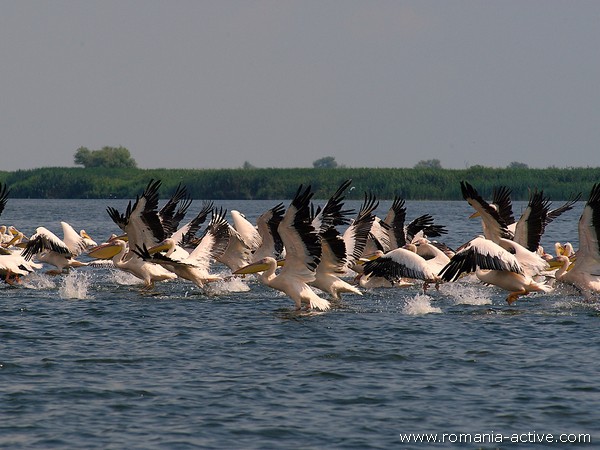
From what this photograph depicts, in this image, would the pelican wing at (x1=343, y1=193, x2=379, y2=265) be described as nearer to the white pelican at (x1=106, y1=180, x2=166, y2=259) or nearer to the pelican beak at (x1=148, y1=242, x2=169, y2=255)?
the pelican beak at (x1=148, y1=242, x2=169, y2=255)

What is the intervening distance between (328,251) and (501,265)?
Result: 2.04 metres

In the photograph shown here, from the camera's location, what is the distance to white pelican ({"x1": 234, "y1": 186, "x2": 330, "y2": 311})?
34.7 ft

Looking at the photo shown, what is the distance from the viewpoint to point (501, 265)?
11250mm

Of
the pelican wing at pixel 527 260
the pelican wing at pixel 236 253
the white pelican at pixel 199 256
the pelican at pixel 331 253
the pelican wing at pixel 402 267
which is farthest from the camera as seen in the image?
the pelican wing at pixel 236 253

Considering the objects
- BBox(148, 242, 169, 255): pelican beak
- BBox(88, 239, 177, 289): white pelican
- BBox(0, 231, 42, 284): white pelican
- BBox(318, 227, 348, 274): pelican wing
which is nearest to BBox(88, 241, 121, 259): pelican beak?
BBox(88, 239, 177, 289): white pelican

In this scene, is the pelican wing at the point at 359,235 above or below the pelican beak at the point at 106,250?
above

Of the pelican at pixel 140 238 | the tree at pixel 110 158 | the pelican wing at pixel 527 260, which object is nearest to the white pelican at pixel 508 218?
the pelican wing at pixel 527 260

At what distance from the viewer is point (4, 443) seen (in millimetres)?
6402

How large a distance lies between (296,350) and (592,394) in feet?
9.05

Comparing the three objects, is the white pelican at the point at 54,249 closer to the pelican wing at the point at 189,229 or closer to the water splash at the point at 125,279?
the water splash at the point at 125,279

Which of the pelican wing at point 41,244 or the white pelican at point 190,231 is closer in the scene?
the white pelican at point 190,231

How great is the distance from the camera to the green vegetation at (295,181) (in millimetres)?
43188

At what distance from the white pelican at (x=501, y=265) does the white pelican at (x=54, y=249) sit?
654 centimetres

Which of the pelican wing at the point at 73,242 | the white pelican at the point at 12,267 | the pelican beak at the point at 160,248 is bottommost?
the white pelican at the point at 12,267
